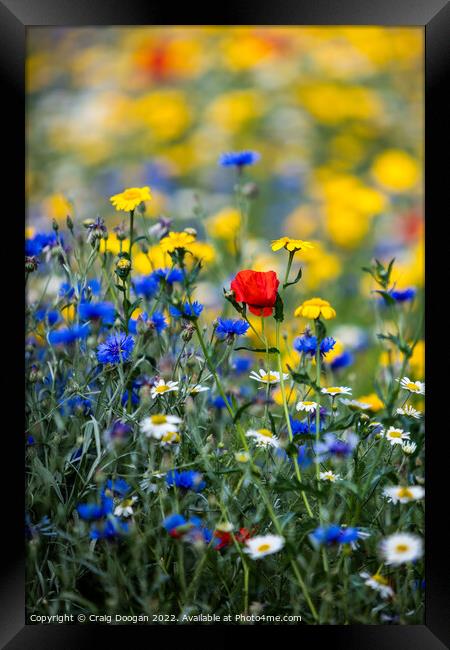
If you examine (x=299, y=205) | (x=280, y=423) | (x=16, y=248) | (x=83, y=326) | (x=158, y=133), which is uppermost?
(x=158, y=133)

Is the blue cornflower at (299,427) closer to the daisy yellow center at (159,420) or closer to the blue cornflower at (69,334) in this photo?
the daisy yellow center at (159,420)

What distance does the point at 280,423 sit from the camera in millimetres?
1513

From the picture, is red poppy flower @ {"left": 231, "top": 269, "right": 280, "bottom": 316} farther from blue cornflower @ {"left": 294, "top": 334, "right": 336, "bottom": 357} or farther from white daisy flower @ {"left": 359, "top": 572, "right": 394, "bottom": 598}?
white daisy flower @ {"left": 359, "top": 572, "right": 394, "bottom": 598}

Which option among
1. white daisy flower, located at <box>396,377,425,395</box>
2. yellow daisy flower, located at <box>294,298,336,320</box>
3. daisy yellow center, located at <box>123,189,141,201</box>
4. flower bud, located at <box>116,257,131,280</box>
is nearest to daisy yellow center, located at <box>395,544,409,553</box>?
white daisy flower, located at <box>396,377,425,395</box>

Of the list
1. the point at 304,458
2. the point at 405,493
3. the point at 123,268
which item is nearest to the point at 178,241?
the point at 123,268

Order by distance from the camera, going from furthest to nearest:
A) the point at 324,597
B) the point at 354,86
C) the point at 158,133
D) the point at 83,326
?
the point at 158,133, the point at 354,86, the point at 83,326, the point at 324,597

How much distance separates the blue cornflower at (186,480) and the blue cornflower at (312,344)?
29cm

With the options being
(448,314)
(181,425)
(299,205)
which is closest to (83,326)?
(181,425)

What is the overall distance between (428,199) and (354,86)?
2.81 ft

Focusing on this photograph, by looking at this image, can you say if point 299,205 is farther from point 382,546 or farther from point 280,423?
point 382,546

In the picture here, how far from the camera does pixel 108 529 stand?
4.29 feet

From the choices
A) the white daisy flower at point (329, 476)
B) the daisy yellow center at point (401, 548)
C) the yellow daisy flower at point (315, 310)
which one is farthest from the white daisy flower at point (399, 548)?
the yellow daisy flower at point (315, 310)

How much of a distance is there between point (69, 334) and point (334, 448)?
506 millimetres

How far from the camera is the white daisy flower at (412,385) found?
1400mm
